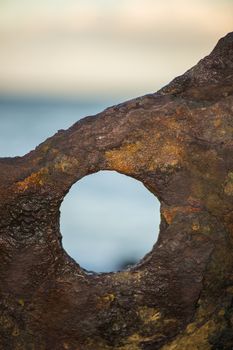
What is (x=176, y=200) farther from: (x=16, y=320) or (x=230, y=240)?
(x=16, y=320)

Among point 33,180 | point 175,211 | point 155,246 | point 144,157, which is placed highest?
point 33,180

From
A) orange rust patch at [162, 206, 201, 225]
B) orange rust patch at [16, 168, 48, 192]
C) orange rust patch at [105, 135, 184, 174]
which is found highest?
orange rust patch at [16, 168, 48, 192]

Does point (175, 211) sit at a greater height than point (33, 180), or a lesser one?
lesser

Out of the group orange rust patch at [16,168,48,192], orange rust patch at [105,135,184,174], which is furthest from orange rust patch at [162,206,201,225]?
orange rust patch at [16,168,48,192]

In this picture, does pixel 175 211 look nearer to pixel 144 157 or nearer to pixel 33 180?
pixel 144 157

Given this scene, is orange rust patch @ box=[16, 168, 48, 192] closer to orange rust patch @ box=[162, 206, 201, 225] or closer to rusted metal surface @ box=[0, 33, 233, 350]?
rusted metal surface @ box=[0, 33, 233, 350]

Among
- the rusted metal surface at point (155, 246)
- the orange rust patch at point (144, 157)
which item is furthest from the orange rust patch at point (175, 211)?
the orange rust patch at point (144, 157)

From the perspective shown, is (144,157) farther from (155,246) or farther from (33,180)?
(33,180)

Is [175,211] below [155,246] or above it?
above

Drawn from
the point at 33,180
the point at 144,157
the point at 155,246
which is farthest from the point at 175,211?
the point at 33,180

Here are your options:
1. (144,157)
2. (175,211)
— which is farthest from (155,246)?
(144,157)
